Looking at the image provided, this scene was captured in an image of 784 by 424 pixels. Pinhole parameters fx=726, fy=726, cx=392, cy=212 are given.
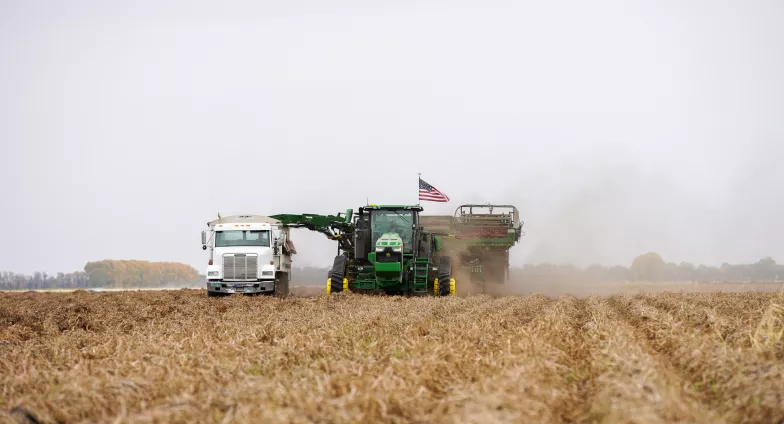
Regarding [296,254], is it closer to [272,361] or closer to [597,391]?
[272,361]

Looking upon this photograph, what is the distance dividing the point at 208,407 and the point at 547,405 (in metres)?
2.59

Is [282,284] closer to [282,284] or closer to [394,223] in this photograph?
[282,284]

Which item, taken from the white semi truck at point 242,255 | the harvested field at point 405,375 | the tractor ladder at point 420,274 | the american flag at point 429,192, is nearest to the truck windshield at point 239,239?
the white semi truck at point 242,255

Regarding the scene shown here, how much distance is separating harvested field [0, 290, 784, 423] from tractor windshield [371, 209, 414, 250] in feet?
49.4

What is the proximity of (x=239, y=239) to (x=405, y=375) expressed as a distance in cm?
2155

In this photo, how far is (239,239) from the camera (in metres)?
27.1

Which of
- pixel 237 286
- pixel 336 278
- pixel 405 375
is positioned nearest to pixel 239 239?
pixel 237 286

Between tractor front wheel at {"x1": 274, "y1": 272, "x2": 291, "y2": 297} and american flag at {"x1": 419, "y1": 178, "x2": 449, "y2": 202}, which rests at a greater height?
american flag at {"x1": 419, "y1": 178, "x2": 449, "y2": 202}

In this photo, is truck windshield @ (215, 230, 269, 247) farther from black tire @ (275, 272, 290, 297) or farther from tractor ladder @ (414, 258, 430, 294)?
tractor ladder @ (414, 258, 430, 294)

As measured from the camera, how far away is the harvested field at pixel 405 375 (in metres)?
5.17

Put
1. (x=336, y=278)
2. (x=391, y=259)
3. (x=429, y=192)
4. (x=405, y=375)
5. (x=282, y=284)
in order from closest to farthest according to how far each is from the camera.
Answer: (x=405, y=375) < (x=391, y=259) < (x=336, y=278) < (x=282, y=284) < (x=429, y=192)

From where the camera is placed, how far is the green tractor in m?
26.2

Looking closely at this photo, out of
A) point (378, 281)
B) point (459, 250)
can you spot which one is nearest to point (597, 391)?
point (378, 281)

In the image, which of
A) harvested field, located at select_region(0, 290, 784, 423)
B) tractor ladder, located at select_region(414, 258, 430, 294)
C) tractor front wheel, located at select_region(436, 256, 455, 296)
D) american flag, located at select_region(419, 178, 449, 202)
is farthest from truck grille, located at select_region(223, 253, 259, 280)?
harvested field, located at select_region(0, 290, 784, 423)
